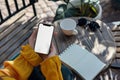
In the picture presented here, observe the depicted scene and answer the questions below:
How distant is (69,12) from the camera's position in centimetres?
387

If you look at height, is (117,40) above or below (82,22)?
below

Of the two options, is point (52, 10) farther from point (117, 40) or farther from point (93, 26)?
point (93, 26)

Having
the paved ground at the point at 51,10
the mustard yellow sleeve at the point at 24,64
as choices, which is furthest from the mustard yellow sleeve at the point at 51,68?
the paved ground at the point at 51,10

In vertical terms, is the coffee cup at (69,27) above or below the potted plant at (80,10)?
above

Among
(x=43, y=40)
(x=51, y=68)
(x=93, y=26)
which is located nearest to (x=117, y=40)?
(x=93, y=26)

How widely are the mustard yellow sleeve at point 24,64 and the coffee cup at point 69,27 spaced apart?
789 millimetres

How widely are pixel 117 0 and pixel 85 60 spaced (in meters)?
2.18

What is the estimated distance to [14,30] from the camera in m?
3.96

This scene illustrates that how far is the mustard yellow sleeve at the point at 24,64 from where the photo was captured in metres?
2.15

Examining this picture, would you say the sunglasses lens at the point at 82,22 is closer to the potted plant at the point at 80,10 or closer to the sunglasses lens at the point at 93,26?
the sunglasses lens at the point at 93,26

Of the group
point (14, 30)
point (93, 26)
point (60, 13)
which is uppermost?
point (93, 26)

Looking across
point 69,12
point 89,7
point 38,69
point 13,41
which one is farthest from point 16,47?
point 38,69

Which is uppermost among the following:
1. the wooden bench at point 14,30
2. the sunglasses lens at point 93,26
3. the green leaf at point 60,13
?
Result: the sunglasses lens at point 93,26

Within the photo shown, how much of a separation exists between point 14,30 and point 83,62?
167 centimetres
